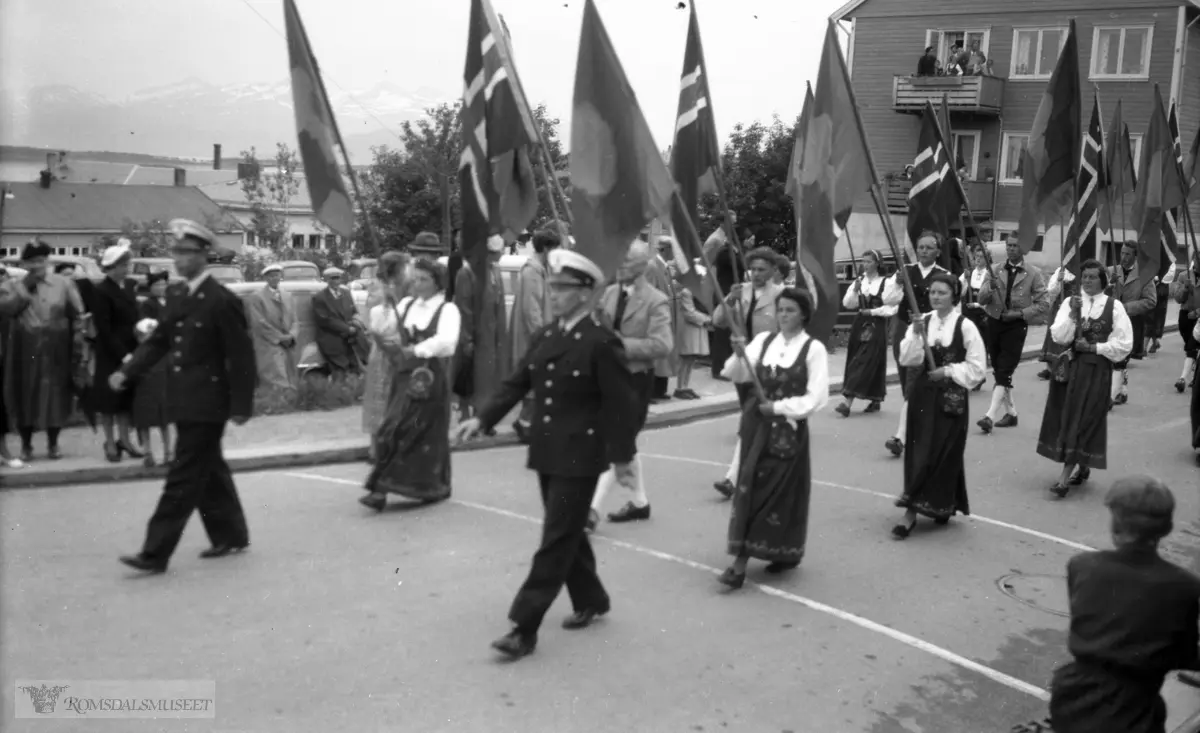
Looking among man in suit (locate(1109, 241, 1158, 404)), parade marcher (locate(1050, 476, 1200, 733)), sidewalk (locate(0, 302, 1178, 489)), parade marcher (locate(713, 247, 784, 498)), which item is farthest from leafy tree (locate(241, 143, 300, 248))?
parade marcher (locate(1050, 476, 1200, 733))

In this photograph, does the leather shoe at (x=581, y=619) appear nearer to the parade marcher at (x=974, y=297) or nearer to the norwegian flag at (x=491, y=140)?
the norwegian flag at (x=491, y=140)

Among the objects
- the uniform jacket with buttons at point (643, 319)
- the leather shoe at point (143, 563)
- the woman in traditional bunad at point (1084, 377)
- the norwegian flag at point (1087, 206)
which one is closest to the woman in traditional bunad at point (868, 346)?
the norwegian flag at point (1087, 206)

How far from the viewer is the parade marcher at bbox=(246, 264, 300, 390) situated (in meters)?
14.2

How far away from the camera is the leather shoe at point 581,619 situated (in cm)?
649

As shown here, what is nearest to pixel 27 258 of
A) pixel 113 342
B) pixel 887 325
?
pixel 113 342

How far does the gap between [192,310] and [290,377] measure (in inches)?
287

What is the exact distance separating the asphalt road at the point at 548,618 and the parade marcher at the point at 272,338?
13.8 feet

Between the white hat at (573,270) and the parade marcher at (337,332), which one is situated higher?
the white hat at (573,270)

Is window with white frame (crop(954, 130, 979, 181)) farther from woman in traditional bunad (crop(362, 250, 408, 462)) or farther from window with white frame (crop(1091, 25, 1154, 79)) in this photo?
woman in traditional bunad (crop(362, 250, 408, 462))

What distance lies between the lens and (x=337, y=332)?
48.7ft

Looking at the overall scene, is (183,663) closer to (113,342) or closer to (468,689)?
(468,689)

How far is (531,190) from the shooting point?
912 cm

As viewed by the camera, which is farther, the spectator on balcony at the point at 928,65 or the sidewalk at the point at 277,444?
the spectator on balcony at the point at 928,65

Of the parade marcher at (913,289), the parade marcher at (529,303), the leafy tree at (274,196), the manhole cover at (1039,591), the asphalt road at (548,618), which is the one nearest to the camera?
the asphalt road at (548,618)
